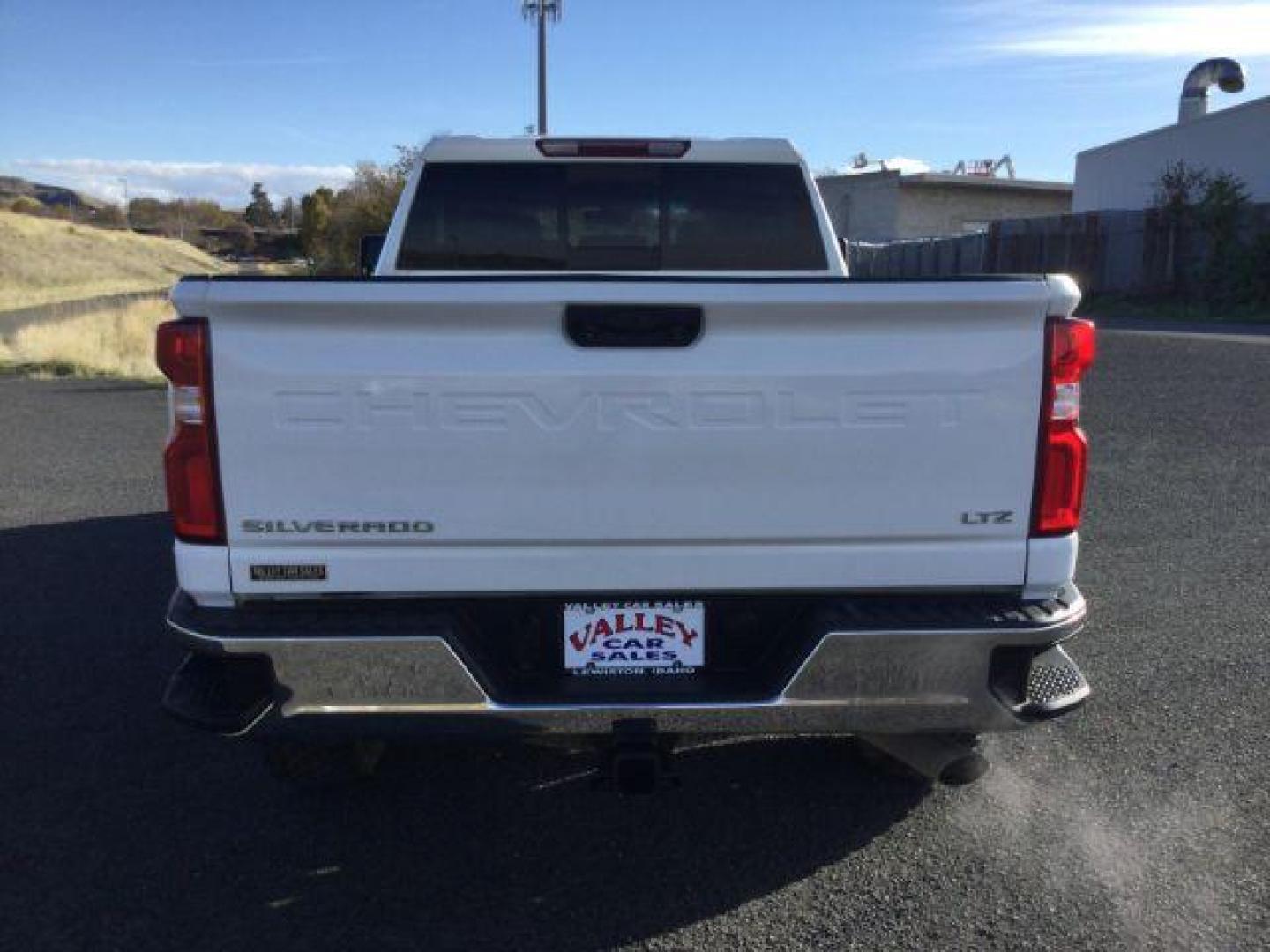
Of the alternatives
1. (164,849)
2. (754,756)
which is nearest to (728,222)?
(754,756)

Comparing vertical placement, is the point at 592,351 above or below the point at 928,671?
above

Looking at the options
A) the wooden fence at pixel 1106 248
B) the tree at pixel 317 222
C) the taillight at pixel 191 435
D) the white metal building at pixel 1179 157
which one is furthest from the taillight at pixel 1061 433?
the tree at pixel 317 222

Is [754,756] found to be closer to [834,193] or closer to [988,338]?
[988,338]

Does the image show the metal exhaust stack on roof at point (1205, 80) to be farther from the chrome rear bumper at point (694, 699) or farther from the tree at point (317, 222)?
the chrome rear bumper at point (694, 699)

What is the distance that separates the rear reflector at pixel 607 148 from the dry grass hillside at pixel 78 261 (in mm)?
52687

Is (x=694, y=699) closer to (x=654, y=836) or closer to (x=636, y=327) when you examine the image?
(x=654, y=836)

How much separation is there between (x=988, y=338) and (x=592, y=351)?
0.96 m

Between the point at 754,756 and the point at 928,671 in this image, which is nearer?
the point at 928,671

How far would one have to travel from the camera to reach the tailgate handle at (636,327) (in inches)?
110

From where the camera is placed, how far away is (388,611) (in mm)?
2855

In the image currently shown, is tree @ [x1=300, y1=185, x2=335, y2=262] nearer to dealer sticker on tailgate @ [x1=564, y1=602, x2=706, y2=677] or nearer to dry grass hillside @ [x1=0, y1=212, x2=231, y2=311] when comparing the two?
dry grass hillside @ [x1=0, y1=212, x2=231, y2=311]

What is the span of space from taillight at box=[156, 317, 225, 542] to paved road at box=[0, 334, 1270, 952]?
1.11m

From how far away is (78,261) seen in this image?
7262 cm

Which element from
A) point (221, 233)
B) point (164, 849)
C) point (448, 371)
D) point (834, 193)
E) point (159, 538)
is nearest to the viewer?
point (448, 371)
